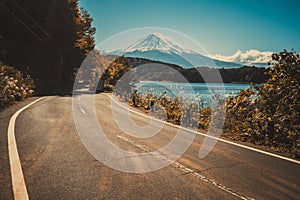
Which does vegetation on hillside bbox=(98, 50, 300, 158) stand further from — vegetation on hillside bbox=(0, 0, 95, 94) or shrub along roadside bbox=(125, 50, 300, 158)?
vegetation on hillside bbox=(0, 0, 95, 94)

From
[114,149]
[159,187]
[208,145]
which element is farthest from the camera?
[208,145]

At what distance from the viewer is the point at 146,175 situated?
401cm

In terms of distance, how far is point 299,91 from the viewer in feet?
20.6

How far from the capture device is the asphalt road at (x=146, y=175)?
11.0 ft

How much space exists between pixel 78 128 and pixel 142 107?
308 inches

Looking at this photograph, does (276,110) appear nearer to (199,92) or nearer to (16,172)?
(199,92)

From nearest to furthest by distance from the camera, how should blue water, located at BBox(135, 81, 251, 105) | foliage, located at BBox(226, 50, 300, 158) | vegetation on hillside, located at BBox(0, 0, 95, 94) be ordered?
foliage, located at BBox(226, 50, 300, 158)
blue water, located at BBox(135, 81, 251, 105)
vegetation on hillside, located at BBox(0, 0, 95, 94)

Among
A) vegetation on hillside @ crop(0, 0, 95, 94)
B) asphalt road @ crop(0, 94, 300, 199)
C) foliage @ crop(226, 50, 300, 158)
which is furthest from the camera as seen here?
vegetation on hillside @ crop(0, 0, 95, 94)

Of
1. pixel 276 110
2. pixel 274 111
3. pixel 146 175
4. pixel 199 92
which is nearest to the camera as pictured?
pixel 146 175

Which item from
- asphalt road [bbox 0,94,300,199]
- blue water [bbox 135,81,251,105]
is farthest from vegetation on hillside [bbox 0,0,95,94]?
asphalt road [bbox 0,94,300,199]

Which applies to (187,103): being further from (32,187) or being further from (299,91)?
Answer: (32,187)

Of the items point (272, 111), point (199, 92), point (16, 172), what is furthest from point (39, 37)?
point (272, 111)

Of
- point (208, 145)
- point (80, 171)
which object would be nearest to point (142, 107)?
point (208, 145)

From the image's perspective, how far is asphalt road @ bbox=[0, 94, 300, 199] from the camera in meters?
3.34
